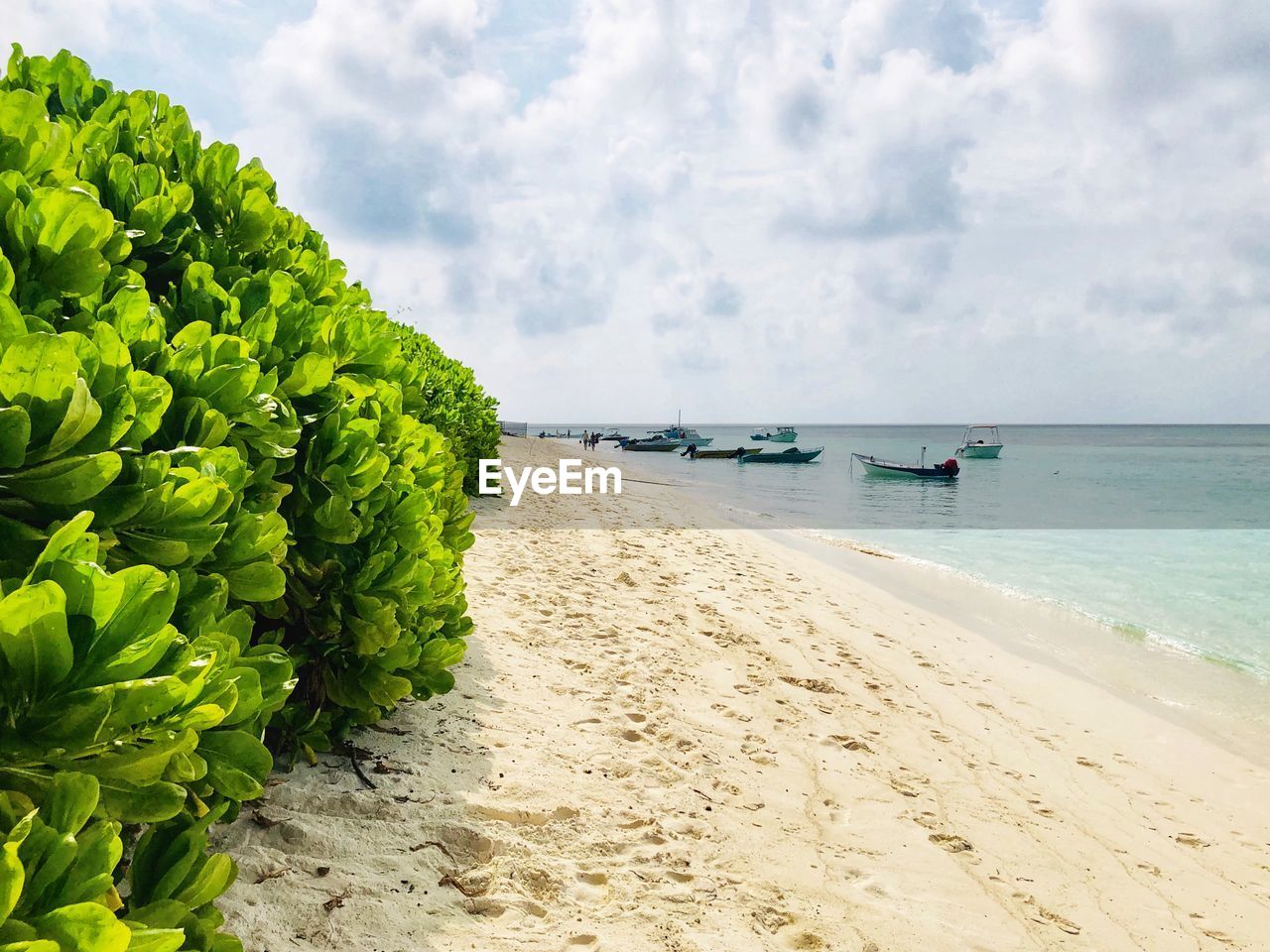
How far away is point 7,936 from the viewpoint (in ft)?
2.70

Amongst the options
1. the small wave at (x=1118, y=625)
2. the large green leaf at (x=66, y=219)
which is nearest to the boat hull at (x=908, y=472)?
the small wave at (x=1118, y=625)

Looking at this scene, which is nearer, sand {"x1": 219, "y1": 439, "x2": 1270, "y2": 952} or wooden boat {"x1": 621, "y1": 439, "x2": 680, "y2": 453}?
sand {"x1": 219, "y1": 439, "x2": 1270, "y2": 952}

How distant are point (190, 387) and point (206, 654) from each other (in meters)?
0.72

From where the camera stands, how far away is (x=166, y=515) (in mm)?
1326

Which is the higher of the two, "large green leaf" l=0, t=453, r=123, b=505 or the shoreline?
"large green leaf" l=0, t=453, r=123, b=505

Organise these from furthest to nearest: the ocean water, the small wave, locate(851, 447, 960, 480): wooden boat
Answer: locate(851, 447, 960, 480): wooden boat → the ocean water → the small wave

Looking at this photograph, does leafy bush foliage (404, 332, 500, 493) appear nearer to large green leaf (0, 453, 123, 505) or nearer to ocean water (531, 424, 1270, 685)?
large green leaf (0, 453, 123, 505)

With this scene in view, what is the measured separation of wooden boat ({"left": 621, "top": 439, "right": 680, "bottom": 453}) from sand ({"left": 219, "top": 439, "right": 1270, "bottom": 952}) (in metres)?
55.6

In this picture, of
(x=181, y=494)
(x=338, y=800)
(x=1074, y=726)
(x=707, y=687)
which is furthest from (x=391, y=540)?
(x=1074, y=726)

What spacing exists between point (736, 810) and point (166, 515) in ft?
9.58

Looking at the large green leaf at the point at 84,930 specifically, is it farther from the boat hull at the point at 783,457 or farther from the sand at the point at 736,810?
the boat hull at the point at 783,457

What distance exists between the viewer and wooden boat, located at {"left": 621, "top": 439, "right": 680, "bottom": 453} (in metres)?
62.4

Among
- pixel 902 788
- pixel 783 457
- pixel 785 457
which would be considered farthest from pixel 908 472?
pixel 902 788

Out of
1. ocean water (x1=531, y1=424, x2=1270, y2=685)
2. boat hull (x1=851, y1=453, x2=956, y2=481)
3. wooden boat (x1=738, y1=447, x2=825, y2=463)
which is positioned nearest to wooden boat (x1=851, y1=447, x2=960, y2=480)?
boat hull (x1=851, y1=453, x2=956, y2=481)
